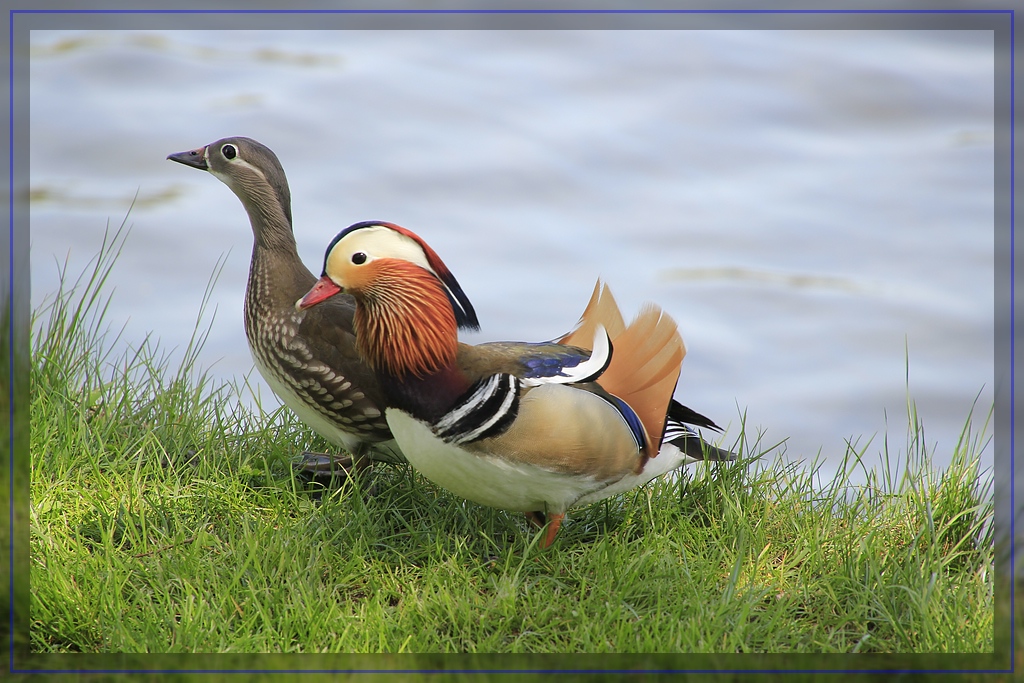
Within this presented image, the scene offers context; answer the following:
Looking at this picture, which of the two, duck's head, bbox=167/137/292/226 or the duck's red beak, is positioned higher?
duck's head, bbox=167/137/292/226

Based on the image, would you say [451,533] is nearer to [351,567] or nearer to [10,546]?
[351,567]

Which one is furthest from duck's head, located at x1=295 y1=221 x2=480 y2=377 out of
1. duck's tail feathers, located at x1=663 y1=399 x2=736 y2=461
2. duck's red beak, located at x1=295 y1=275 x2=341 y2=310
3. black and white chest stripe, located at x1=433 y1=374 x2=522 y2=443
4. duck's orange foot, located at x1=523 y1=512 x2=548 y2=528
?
duck's tail feathers, located at x1=663 y1=399 x2=736 y2=461

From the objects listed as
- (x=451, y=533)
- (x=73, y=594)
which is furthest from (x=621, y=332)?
(x=73, y=594)

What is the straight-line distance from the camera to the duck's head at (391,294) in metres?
2.92

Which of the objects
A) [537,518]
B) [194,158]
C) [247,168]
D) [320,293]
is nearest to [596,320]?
[537,518]

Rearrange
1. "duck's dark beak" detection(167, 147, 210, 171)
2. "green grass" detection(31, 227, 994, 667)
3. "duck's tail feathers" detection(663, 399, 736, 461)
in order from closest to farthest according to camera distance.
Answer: "green grass" detection(31, 227, 994, 667), "duck's tail feathers" detection(663, 399, 736, 461), "duck's dark beak" detection(167, 147, 210, 171)

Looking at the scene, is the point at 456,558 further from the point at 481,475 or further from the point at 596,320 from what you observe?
the point at 596,320

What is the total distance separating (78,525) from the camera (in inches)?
128

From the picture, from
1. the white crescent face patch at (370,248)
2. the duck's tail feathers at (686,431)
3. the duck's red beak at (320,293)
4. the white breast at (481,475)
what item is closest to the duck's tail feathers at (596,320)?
the duck's tail feathers at (686,431)

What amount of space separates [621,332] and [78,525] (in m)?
1.76

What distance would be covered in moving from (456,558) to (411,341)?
2.27 feet

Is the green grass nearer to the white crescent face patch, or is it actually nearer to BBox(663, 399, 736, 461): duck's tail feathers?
BBox(663, 399, 736, 461): duck's tail feathers

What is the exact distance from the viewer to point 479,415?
9.62 ft

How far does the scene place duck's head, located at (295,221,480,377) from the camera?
2924 mm
